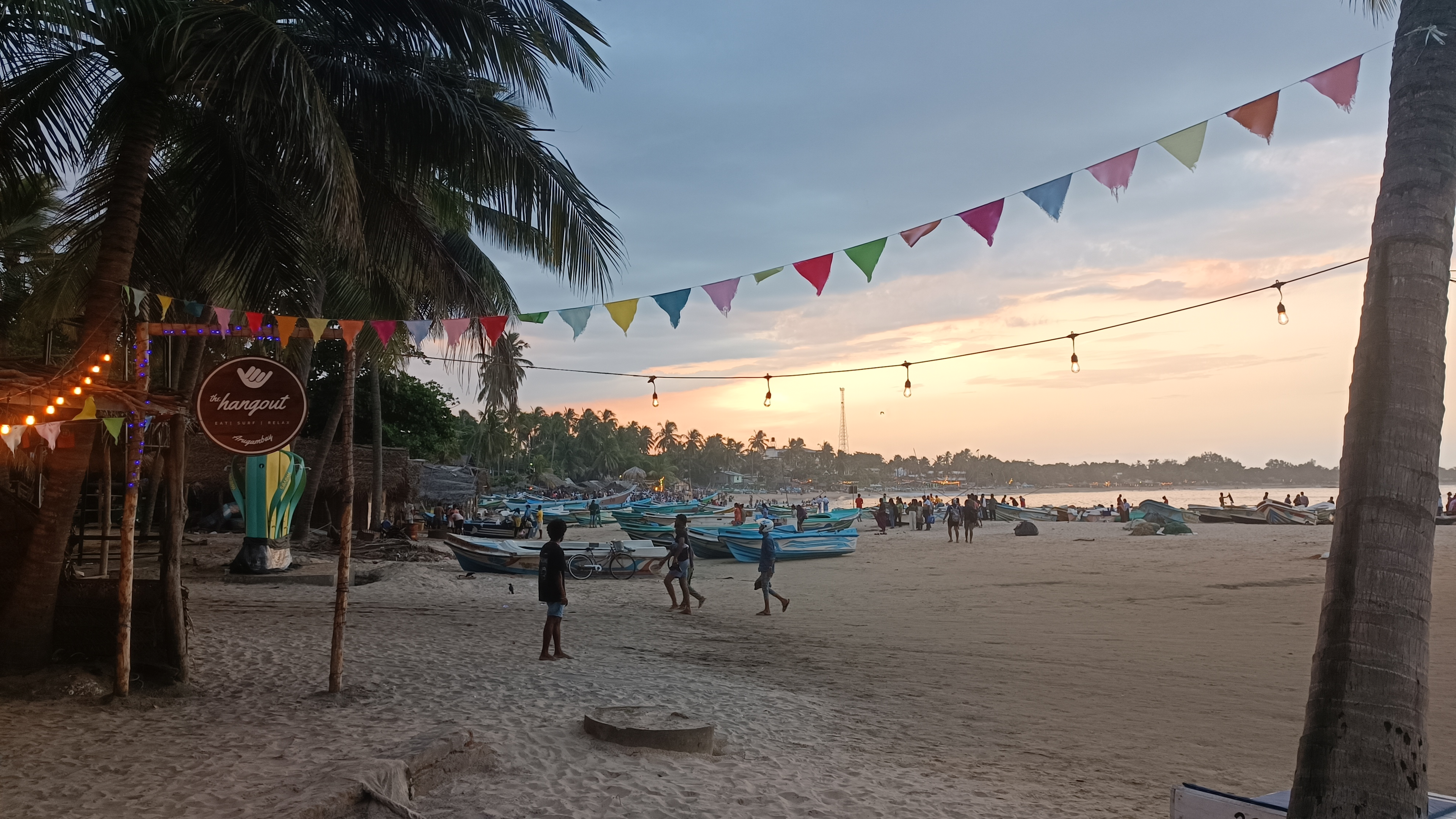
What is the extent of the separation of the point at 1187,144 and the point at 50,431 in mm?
9934

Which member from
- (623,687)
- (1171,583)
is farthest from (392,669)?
(1171,583)

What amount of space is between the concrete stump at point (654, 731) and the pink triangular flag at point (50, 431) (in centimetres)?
538

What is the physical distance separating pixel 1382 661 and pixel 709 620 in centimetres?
1096

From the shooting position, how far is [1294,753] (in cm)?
665

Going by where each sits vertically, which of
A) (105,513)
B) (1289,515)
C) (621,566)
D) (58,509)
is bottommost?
(621,566)

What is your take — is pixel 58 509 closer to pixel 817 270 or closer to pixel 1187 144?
pixel 817 270

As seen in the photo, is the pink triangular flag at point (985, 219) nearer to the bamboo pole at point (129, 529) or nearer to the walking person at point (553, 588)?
the walking person at point (553, 588)

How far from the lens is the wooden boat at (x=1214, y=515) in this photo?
4009 centimetres

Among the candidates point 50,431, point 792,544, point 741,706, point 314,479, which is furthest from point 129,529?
point 792,544

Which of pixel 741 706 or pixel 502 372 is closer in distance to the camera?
pixel 741 706

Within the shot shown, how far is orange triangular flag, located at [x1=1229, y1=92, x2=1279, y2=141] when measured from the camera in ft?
17.3

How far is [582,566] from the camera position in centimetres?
1859

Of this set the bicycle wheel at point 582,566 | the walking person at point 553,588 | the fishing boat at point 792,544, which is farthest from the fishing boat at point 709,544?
the walking person at point 553,588

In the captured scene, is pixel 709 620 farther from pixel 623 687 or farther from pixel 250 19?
pixel 250 19
